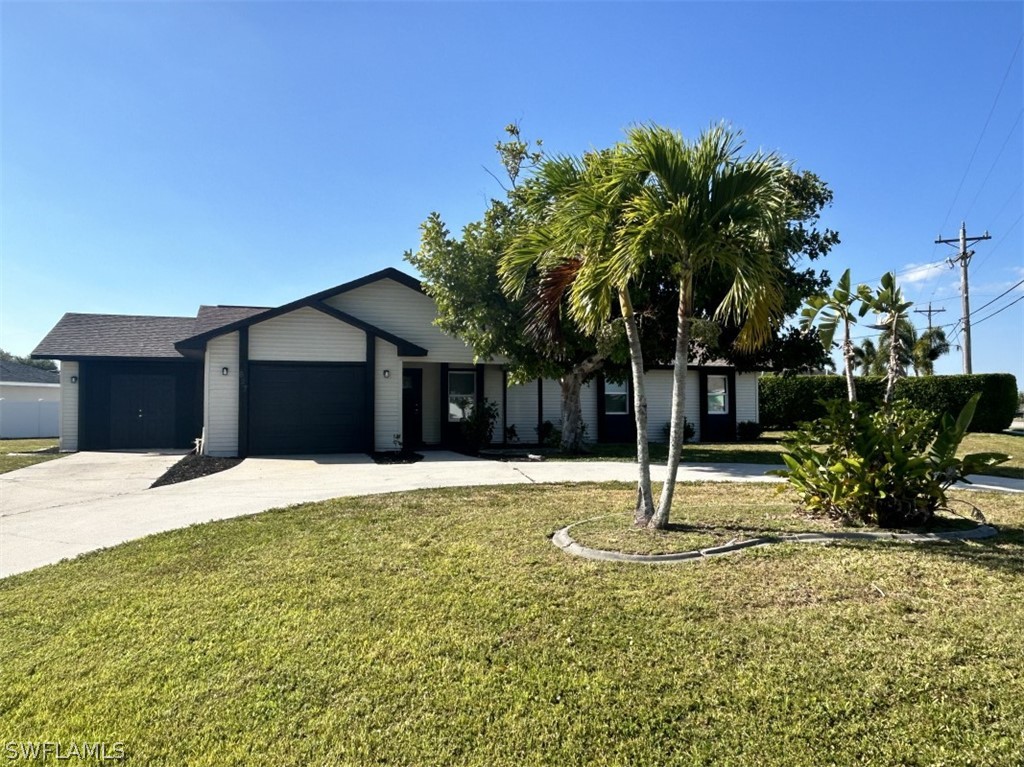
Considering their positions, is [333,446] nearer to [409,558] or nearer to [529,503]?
[529,503]

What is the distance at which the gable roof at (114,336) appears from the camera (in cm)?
1639

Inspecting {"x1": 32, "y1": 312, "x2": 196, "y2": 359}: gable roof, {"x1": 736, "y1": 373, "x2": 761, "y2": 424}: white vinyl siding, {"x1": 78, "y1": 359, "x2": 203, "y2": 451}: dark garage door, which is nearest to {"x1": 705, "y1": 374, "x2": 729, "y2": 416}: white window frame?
{"x1": 736, "y1": 373, "x2": 761, "y2": 424}: white vinyl siding

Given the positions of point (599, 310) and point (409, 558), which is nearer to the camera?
point (409, 558)

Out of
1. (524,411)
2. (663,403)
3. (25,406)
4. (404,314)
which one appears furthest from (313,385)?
(25,406)

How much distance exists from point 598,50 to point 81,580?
374 inches

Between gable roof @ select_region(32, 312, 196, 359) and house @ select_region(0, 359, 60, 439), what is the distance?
30.9ft

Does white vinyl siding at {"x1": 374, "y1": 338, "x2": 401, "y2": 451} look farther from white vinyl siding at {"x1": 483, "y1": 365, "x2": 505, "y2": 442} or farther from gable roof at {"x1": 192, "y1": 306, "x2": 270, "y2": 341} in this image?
gable roof at {"x1": 192, "y1": 306, "x2": 270, "y2": 341}

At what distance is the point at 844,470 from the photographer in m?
5.67

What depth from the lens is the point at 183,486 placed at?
9547 millimetres

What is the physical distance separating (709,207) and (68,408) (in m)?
18.7

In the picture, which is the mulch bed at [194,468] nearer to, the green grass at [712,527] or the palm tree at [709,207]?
the green grass at [712,527]

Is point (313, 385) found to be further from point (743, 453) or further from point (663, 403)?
point (663, 403)

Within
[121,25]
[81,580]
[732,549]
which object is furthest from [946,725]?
[121,25]

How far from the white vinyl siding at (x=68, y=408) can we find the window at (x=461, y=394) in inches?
423
